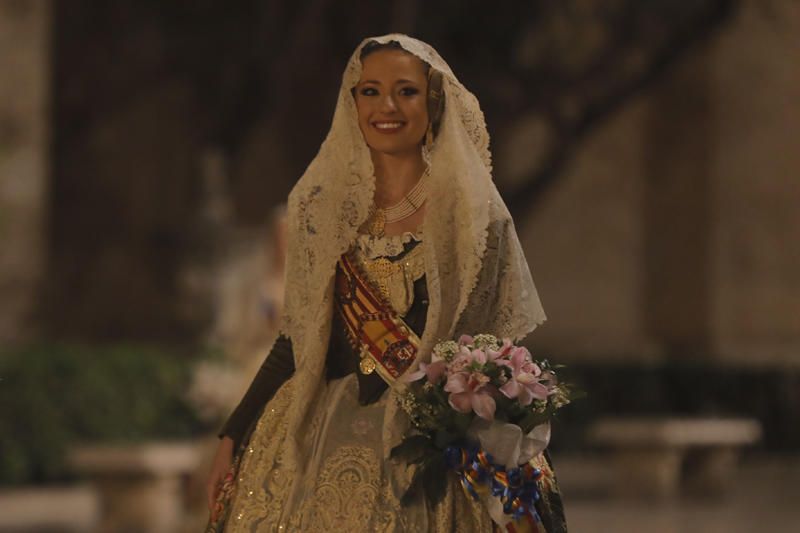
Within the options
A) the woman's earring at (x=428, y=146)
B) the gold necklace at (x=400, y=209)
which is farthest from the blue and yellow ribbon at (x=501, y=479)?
the woman's earring at (x=428, y=146)

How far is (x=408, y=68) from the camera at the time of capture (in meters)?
4.18

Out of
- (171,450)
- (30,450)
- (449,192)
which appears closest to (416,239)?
(449,192)

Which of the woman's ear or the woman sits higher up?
the woman's ear

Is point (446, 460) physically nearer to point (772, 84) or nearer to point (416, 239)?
point (416, 239)

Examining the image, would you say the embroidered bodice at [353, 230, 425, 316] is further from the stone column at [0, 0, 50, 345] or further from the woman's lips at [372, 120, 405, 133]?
the stone column at [0, 0, 50, 345]

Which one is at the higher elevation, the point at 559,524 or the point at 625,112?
the point at 625,112

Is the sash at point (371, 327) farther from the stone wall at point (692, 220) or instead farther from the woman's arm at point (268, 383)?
the stone wall at point (692, 220)

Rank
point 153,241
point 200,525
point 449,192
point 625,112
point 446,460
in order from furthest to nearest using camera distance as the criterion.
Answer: point 625,112
point 153,241
point 200,525
point 449,192
point 446,460

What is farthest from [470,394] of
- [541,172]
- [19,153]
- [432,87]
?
[541,172]

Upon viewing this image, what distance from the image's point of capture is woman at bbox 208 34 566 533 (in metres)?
4.02

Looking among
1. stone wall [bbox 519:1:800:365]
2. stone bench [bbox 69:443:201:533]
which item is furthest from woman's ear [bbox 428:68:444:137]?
stone wall [bbox 519:1:800:365]

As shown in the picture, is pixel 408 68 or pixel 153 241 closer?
pixel 408 68

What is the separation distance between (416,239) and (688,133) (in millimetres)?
16123

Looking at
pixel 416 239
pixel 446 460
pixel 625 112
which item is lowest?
pixel 446 460
